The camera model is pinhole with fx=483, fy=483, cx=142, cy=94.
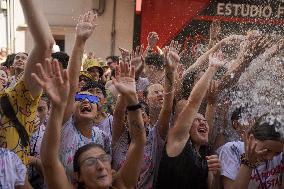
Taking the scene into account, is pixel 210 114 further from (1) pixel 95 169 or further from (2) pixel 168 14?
(2) pixel 168 14

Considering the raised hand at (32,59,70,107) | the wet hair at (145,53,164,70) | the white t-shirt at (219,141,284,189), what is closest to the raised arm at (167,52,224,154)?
the white t-shirt at (219,141,284,189)

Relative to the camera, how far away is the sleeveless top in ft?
10.0

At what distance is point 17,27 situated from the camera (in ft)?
43.6

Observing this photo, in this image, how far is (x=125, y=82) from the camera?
9.32ft

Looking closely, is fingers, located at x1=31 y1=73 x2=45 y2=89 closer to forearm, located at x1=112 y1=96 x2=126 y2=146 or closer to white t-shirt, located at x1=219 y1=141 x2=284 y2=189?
forearm, located at x1=112 y1=96 x2=126 y2=146

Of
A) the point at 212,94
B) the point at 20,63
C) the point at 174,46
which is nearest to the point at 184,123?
the point at 212,94

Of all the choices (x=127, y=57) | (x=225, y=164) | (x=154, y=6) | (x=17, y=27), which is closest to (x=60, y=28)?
(x=17, y=27)

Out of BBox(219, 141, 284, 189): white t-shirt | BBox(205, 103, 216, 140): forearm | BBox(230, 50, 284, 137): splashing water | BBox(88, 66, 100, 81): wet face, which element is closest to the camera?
BBox(219, 141, 284, 189): white t-shirt

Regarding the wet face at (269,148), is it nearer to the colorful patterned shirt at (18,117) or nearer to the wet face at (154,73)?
the colorful patterned shirt at (18,117)

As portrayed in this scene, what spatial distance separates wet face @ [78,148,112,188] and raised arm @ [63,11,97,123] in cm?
52

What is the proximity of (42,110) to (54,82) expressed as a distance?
1303 millimetres

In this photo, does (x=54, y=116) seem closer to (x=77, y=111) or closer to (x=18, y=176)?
(x=18, y=176)

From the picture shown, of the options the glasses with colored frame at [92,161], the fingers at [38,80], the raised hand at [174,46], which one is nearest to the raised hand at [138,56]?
the raised hand at [174,46]

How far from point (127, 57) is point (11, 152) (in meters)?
1.64
